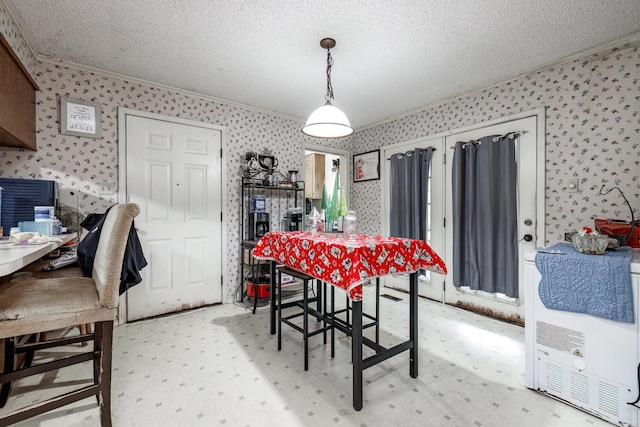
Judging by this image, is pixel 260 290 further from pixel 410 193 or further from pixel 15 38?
pixel 15 38

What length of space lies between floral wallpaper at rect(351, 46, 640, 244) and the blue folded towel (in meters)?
0.85

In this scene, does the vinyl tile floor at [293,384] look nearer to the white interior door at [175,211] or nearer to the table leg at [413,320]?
the table leg at [413,320]

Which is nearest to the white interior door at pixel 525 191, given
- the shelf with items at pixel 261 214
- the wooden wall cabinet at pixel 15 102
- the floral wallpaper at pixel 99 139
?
the shelf with items at pixel 261 214

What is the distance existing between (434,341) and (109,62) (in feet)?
12.5

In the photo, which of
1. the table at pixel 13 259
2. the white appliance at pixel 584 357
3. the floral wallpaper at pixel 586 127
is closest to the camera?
the table at pixel 13 259

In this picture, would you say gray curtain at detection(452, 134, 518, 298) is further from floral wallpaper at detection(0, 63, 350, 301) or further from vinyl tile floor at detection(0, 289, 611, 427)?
floral wallpaper at detection(0, 63, 350, 301)

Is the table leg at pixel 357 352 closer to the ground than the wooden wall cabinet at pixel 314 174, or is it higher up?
closer to the ground

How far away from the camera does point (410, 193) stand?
3.88 meters

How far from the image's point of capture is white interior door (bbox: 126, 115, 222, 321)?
298 centimetres

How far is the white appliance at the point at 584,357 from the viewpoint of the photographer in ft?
4.80

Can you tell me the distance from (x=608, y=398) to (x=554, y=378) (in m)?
0.23

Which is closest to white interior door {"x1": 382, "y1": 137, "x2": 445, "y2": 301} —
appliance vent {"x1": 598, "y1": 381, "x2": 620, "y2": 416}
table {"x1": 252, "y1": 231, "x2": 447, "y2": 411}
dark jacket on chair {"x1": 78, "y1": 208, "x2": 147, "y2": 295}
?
table {"x1": 252, "y1": 231, "x2": 447, "y2": 411}

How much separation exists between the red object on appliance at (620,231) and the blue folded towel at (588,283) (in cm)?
16

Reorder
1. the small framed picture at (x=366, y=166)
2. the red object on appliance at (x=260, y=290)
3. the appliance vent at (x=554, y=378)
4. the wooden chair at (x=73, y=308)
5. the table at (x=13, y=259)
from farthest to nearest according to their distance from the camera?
the small framed picture at (x=366, y=166) < the red object on appliance at (x=260, y=290) < the appliance vent at (x=554, y=378) < the wooden chair at (x=73, y=308) < the table at (x=13, y=259)
